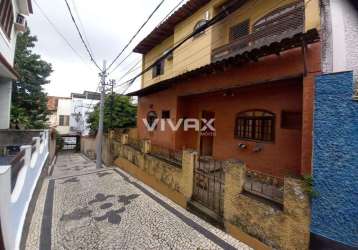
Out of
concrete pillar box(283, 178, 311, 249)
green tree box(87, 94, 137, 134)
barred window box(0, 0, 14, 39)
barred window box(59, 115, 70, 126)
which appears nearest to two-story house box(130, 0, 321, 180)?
concrete pillar box(283, 178, 311, 249)

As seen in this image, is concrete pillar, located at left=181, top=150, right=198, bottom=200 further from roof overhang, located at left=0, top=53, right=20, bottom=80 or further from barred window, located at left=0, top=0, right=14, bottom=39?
barred window, located at left=0, top=0, right=14, bottom=39

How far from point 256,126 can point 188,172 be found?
2930 mm

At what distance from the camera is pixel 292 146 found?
5320mm

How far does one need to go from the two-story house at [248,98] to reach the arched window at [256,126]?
0.03 metres

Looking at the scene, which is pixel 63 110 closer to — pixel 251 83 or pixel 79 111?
pixel 79 111

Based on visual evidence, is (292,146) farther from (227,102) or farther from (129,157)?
(129,157)

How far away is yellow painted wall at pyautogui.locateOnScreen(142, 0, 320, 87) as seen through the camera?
4.13 metres

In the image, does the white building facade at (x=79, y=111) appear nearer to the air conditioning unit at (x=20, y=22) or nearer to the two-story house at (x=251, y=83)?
the air conditioning unit at (x=20, y=22)

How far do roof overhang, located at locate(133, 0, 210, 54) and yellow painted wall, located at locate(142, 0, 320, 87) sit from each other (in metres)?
0.20

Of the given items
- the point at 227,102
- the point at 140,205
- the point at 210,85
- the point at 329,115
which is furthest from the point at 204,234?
the point at 227,102

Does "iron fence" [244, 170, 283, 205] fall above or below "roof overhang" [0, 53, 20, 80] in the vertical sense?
below

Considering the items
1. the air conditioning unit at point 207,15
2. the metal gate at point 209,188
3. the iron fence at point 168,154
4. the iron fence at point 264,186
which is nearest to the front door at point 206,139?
the iron fence at point 168,154

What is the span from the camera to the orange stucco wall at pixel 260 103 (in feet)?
12.7

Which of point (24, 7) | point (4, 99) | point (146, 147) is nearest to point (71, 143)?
point (4, 99)
